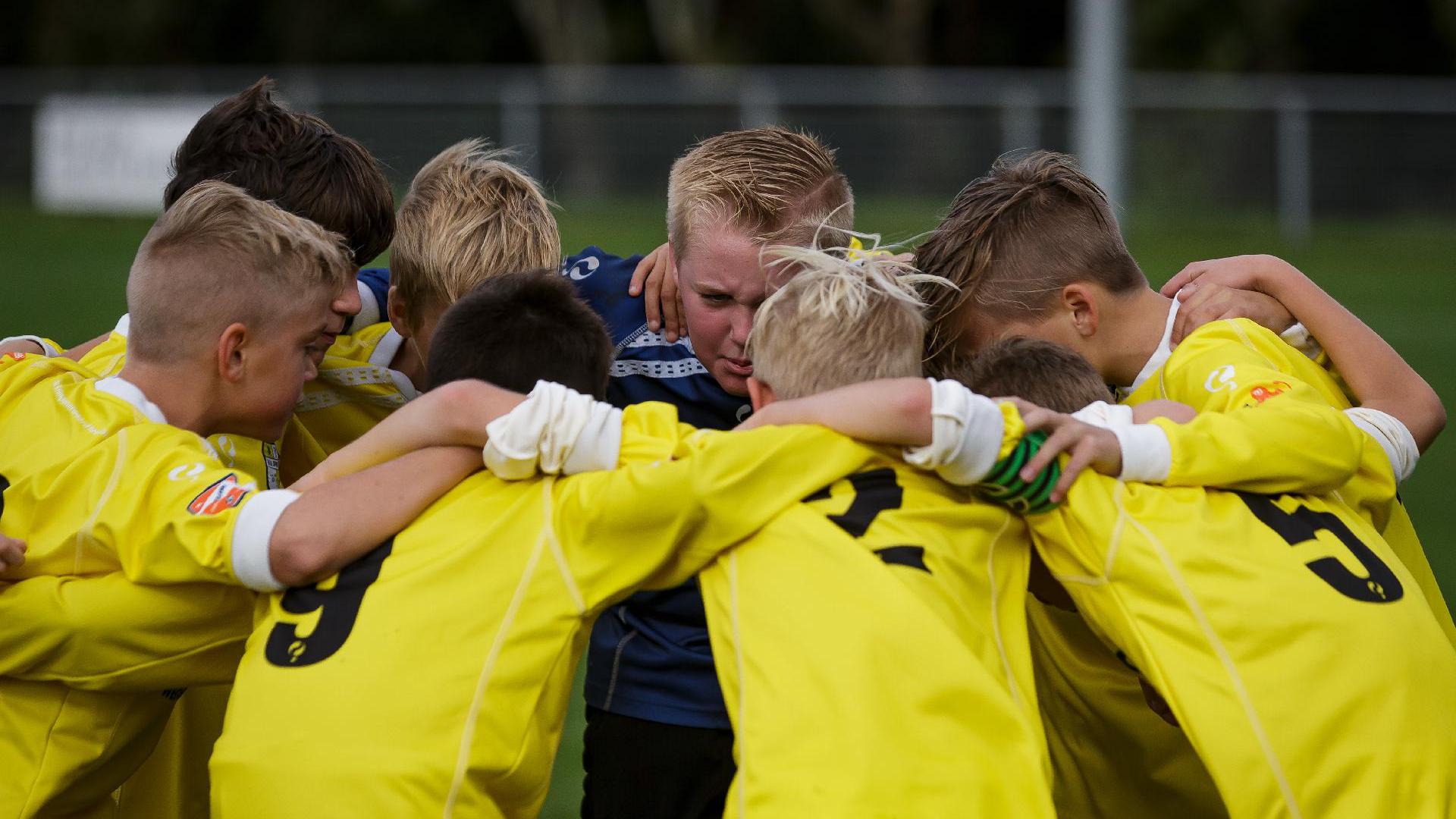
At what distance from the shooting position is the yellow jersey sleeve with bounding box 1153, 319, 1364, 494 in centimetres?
269

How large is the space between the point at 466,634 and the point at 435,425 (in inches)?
14.5

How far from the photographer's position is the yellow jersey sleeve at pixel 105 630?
2771 mm

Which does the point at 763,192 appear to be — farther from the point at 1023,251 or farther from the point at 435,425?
the point at 435,425

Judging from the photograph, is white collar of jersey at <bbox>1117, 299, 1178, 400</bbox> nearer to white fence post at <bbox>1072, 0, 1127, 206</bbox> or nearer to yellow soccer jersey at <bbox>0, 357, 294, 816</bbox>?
yellow soccer jersey at <bbox>0, 357, 294, 816</bbox>

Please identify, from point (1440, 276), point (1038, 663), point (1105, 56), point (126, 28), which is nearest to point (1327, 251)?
point (1440, 276)

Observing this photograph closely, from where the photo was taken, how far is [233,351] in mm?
3084

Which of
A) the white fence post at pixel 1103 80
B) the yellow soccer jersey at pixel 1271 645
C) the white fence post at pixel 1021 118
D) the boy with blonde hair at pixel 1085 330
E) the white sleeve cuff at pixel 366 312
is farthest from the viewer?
the white fence post at pixel 1021 118

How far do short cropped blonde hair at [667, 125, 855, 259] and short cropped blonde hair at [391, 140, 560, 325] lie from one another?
34 centimetres

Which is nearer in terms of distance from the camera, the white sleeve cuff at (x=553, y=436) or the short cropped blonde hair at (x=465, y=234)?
the white sleeve cuff at (x=553, y=436)

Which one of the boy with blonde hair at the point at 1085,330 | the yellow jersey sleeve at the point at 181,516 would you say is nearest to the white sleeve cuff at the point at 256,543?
the yellow jersey sleeve at the point at 181,516

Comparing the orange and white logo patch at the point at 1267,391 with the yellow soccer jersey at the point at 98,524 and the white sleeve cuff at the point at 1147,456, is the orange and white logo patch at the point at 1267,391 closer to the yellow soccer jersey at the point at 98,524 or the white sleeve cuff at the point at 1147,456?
the white sleeve cuff at the point at 1147,456

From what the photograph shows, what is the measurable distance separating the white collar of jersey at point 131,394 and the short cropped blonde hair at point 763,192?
113cm

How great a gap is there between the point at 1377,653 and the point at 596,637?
1454mm

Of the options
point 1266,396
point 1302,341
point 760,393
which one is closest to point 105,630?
point 760,393
